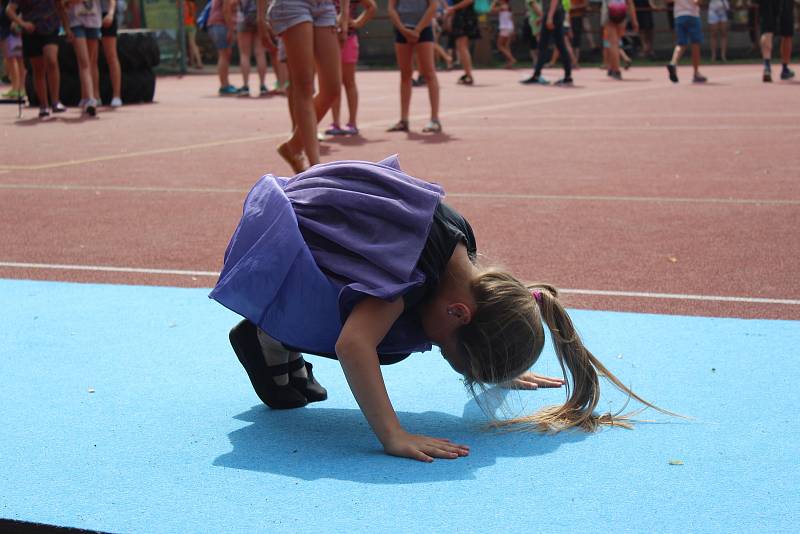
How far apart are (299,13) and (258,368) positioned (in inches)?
172

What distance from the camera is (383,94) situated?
1753 cm

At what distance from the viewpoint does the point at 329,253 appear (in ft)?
9.88

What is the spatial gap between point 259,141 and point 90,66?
4.81 meters

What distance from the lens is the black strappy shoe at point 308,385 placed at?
3.45 meters

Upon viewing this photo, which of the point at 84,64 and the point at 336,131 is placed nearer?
the point at 336,131

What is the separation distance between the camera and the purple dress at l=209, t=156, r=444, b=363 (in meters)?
2.92

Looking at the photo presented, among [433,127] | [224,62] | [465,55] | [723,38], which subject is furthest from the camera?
[723,38]

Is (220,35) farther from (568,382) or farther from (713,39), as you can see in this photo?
(568,382)

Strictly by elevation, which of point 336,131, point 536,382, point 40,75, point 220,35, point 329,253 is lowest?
point 536,382

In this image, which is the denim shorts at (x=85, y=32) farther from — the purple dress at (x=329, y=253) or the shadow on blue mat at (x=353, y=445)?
the purple dress at (x=329, y=253)

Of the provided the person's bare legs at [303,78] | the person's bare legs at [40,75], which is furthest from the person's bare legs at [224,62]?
the person's bare legs at [303,78]

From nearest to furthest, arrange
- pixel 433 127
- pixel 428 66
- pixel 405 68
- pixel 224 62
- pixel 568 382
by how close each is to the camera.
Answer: pixel 568 382, pixel 428 66, pixel 405 68, pixel 433 127, pixel 224 62

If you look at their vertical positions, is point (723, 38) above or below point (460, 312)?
above

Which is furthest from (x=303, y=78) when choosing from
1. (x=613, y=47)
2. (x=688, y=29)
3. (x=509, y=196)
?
(x=613, y=47)
